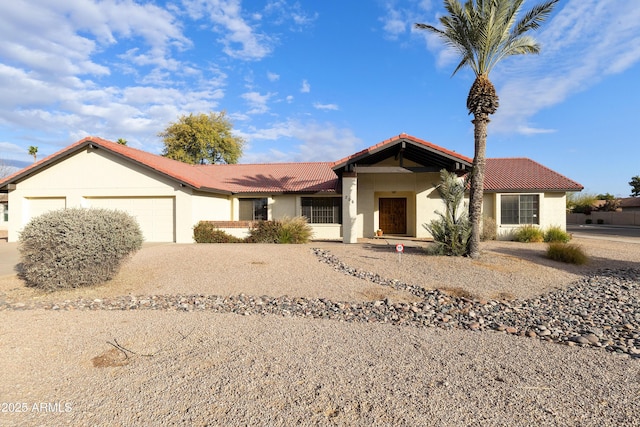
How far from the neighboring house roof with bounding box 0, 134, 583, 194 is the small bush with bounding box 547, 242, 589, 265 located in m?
4.79

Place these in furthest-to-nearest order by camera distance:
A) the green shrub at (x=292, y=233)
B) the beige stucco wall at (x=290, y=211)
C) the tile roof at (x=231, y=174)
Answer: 1. the beige stucco wall at (x=290, y=211)
2. the tile roof at (x=231, y=174)
3. the green shrub at (x=292, y=233)

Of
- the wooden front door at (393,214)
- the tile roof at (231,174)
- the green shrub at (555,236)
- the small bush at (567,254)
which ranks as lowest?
the small bush at (567,254)

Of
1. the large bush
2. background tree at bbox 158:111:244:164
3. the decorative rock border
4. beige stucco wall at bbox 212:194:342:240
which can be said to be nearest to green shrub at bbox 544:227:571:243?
the decorative rock border

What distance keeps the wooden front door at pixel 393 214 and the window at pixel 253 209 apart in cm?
699

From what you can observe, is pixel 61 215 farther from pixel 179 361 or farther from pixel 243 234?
pixel 243 234

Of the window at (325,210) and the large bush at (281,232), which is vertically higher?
the window at (325,210)

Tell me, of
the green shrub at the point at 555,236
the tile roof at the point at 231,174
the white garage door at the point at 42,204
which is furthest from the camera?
the white garage door at the point at 42,204

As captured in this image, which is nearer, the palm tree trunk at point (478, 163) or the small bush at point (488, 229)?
the palm tree trunk at point (478, 163)

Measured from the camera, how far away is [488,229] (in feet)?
59.8

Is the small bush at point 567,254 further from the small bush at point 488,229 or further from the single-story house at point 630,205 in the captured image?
the single-story house at point 630,205

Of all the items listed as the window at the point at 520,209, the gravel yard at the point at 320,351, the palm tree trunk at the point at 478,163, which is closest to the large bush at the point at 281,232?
the gravel yard at the point at 320,351

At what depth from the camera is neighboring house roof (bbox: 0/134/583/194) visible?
1532cm

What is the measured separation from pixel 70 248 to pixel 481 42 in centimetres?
1331

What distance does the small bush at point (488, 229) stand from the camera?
18030mm
